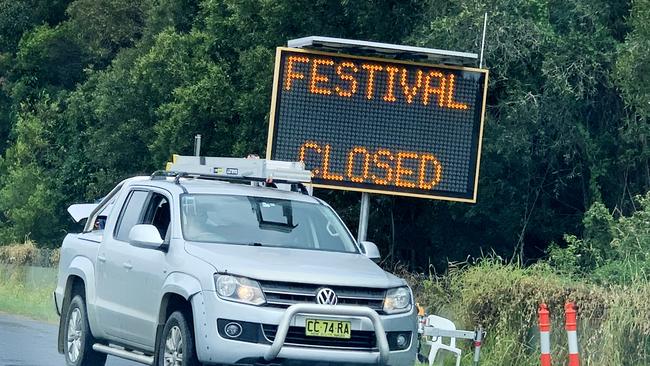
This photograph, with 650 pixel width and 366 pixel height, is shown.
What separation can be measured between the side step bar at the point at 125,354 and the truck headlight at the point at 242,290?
142 centimetres

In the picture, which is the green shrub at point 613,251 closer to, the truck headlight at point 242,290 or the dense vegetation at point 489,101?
the dense vegetation at point 489,101

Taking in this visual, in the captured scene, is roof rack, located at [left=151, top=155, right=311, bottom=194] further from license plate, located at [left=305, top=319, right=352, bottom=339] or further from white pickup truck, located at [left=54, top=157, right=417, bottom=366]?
license plate, located at [left=305, top=319, right=352, bottom=339]

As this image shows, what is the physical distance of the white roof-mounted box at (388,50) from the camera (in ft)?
57.4

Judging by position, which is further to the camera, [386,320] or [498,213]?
[498,213]

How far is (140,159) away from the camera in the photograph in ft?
127

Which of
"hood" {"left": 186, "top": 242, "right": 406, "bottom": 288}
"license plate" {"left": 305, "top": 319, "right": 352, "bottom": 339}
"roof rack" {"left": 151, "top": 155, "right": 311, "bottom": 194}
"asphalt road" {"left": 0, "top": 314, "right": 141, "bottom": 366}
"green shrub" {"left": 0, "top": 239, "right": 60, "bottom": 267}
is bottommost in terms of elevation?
"green shrub" {"left": 0, "top": 239, "right": 60, "bottom": 267}

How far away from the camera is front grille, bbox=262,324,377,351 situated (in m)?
10.4

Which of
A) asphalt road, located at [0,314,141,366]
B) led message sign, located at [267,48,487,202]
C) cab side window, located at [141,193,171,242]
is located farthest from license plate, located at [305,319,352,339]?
led message sign, located at [267,48,487,202]

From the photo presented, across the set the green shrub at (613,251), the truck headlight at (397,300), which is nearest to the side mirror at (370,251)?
the truck headlight at (397,300)

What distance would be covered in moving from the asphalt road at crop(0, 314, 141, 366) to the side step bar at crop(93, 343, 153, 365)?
64.4 inches

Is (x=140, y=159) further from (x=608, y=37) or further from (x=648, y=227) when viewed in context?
(x=648, y=227)

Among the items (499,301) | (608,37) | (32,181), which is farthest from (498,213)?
(32,181)

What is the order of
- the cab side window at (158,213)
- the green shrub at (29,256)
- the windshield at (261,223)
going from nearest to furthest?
the windshield at (261,223) < the cab side window at (158,213) < the green shrub at (29,256)

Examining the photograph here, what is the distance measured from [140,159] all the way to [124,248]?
2660cm
